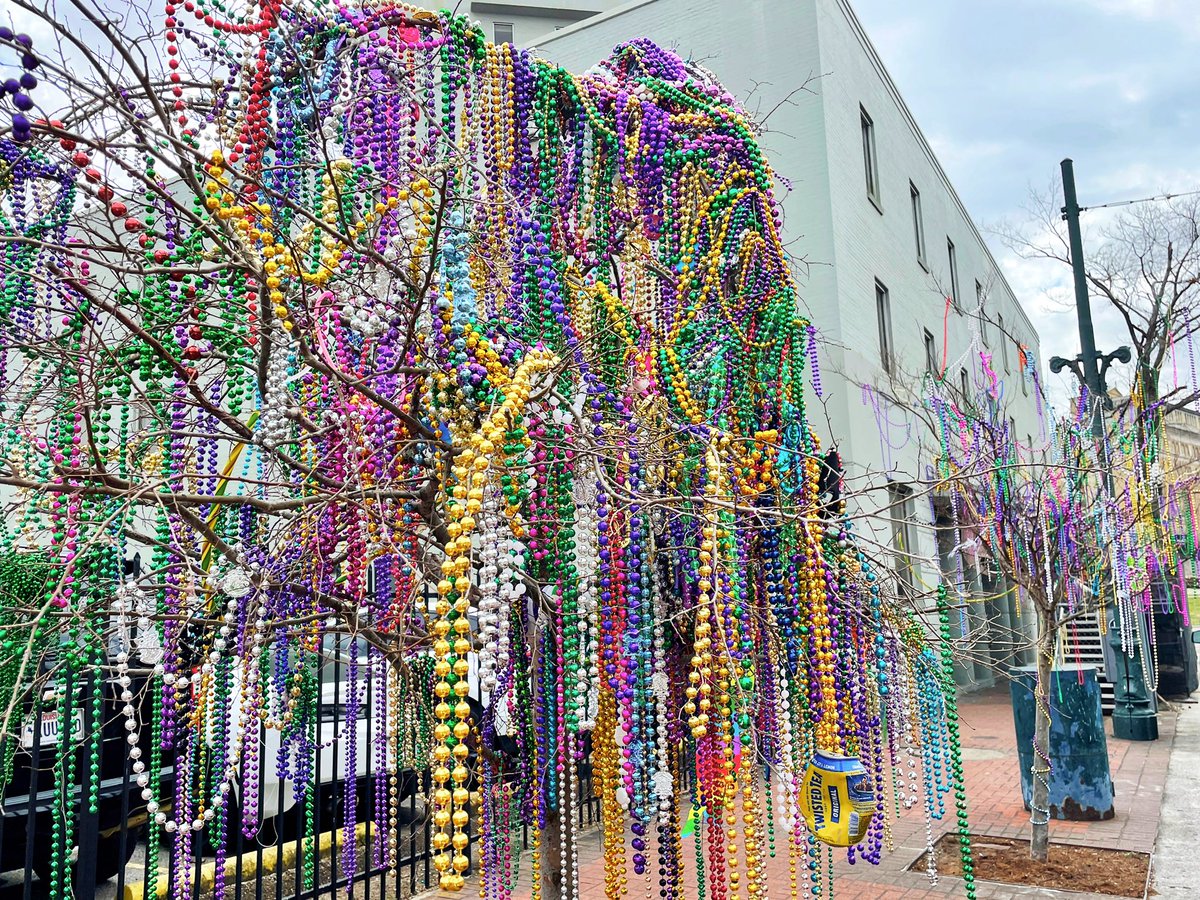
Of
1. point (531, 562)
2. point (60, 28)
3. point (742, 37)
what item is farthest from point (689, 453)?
point (742, 37)

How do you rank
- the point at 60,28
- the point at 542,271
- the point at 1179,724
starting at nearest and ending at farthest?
the point at 60,28
the point at 542,271
the point at 1179,724

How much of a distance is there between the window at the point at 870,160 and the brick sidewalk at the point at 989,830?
8.95m

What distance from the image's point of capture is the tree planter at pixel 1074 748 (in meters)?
7.72

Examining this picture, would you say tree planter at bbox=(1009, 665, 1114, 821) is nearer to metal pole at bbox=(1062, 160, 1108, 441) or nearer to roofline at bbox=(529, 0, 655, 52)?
metal pole at bbox=(1062, 160, 1108, 441)

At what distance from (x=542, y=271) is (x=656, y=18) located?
13.0 meters

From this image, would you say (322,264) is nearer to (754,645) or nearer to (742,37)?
(754,645)

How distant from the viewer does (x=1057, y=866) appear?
656 centimetres

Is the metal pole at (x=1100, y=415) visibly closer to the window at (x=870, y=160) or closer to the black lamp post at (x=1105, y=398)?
the black lamp post at (x=1105, y=398)

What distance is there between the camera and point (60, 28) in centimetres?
311

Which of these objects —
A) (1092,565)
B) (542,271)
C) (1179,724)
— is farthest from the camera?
(1179,724)

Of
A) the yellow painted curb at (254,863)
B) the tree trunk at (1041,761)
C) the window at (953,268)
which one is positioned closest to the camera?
the yellow painted curb at (254,863)

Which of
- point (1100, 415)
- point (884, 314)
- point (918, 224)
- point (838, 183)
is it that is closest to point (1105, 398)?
point (1100, 415)

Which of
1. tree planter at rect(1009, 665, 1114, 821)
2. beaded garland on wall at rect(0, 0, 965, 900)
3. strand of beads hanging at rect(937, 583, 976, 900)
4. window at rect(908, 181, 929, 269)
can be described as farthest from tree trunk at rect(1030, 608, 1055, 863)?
window at rect(908, 181, 929, 269)

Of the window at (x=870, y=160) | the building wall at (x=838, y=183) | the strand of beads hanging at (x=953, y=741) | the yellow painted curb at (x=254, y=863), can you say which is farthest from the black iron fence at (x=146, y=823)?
the window at (x=870, y=160)
